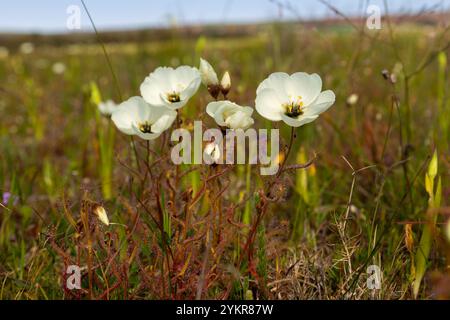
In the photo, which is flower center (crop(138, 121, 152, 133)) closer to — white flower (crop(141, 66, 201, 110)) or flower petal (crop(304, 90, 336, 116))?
white flower (crop(141, 66, 201, 110))

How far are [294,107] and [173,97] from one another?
23cm

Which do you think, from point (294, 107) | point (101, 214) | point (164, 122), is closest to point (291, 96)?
point (294, 107)

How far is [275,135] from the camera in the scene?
900mm

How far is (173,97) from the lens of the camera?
969mm

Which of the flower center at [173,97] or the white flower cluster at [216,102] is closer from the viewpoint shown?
the white flower cluster at [216,102]

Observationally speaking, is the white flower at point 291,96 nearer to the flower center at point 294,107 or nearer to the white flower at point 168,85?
the flower center at point 294,107

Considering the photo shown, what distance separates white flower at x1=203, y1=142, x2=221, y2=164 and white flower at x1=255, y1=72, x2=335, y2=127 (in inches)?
4.0

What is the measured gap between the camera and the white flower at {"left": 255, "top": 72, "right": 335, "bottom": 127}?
34.4 inches

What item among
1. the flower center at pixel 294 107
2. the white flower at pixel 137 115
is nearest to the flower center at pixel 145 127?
the white flower at pixel 137 115

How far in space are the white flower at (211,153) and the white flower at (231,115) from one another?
4cm

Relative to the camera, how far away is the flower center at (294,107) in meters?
0.90

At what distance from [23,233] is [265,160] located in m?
0.82
